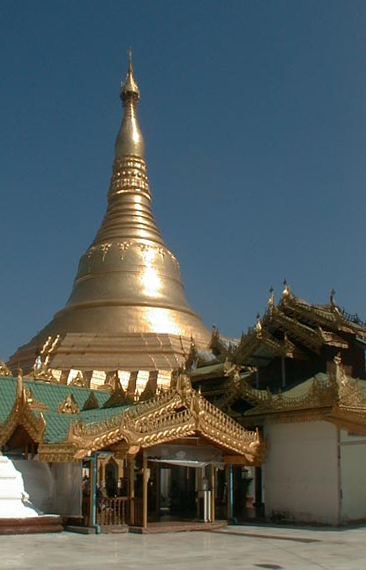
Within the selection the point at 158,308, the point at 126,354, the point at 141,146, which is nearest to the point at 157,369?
the point at 126,354

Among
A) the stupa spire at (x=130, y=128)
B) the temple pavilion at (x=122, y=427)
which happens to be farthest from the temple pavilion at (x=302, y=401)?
the stupa spire at (x=130, y=128)

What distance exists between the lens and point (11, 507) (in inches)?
746

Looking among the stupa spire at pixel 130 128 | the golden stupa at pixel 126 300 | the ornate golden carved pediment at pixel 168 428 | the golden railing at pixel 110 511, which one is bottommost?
the golden railing at pixel 110 511

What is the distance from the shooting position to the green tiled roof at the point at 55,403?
20.6 metres

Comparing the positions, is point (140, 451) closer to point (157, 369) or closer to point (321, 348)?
point (321, 348)

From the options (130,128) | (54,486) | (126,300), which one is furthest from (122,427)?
(130,128)

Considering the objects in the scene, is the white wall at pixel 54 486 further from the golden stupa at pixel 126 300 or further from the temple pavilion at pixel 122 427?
the golden stupa at pixel 126 300

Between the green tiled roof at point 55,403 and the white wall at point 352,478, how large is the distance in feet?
20.0

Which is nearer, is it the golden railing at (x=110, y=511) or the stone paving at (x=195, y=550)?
the stone paving at (x=195, y=550)

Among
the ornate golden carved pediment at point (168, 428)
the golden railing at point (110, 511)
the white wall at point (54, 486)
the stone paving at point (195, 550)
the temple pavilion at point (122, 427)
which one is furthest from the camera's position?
the white wall at point (54, 486)

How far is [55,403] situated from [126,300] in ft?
75.3

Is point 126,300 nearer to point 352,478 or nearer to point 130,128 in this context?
point 130,128

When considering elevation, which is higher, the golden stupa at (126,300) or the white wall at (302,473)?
the golden stupa at (126,300)

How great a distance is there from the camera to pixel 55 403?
24.5 meters
